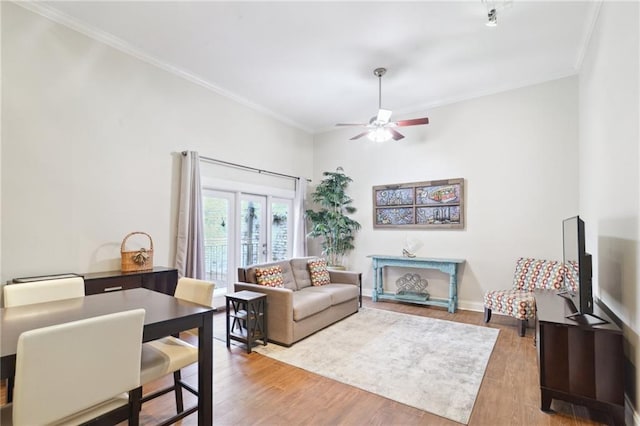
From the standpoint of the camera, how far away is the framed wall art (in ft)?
17.2

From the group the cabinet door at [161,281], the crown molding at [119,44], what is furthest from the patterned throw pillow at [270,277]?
the crown molding at [119,44]

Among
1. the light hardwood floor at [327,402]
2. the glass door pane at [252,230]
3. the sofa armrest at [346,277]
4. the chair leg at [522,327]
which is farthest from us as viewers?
the glass door pane at [252,230]

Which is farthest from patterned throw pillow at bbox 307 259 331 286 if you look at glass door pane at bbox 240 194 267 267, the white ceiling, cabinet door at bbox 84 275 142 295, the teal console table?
the white ceiling

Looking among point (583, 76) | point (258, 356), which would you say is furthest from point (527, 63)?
point (258, 356)

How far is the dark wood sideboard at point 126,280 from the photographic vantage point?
10.3 feet

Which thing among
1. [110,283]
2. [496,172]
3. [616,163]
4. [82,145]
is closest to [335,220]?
[496,172]

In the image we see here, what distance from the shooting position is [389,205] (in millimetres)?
5922

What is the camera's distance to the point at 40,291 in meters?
2.19

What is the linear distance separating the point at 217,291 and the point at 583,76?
593 cm

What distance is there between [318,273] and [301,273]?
0.94ft

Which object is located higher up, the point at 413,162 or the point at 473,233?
the point at 413,162

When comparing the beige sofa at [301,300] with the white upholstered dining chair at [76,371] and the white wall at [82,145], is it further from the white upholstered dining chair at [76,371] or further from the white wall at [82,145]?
the white upholstered dining chair at [76,371]

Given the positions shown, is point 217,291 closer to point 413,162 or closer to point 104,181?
point 104,181

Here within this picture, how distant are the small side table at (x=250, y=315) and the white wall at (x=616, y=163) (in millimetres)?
3125
